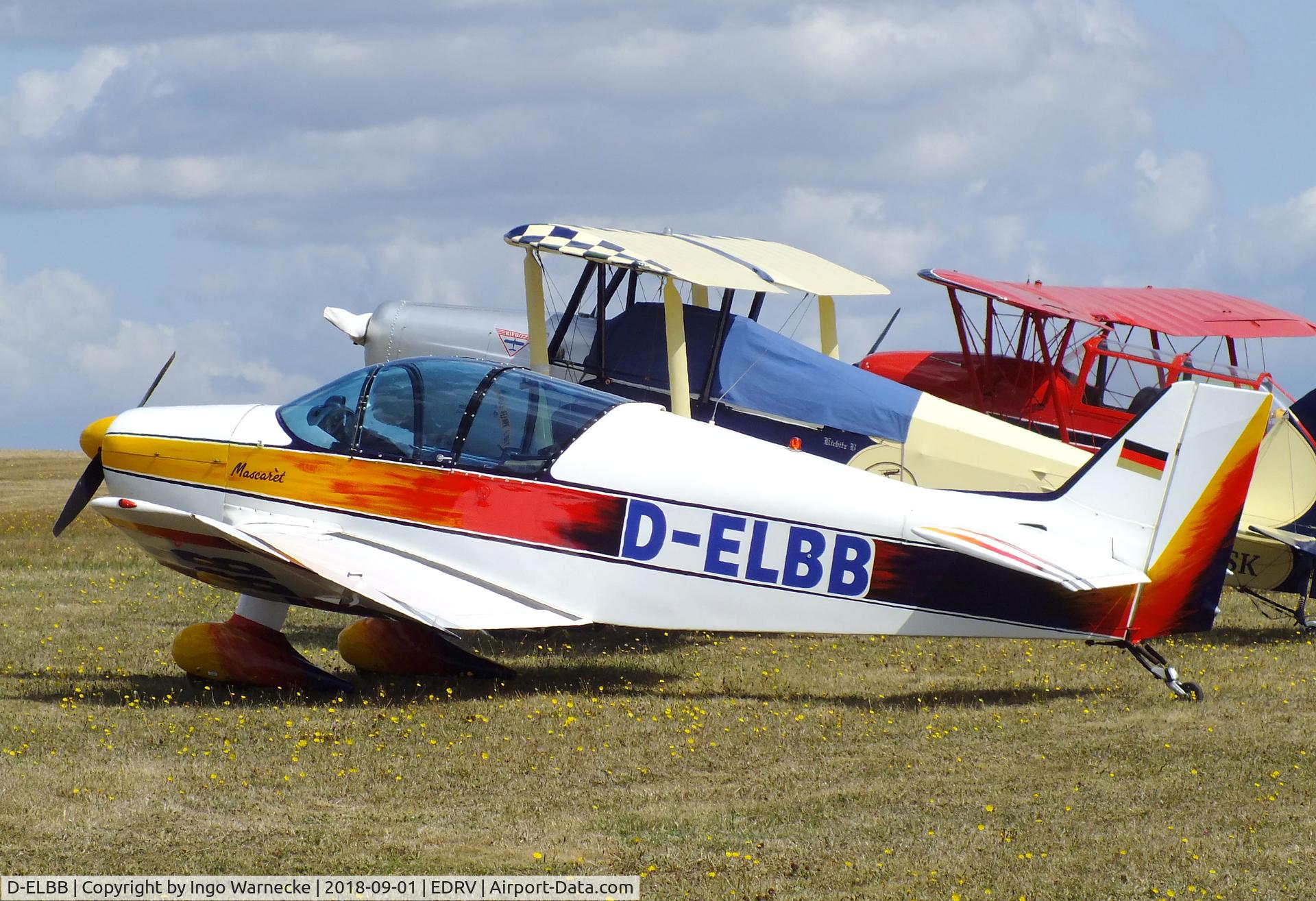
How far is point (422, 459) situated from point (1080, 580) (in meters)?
3.78

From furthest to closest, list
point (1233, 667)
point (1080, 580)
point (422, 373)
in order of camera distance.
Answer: point (1233, 667)
point (422, 373)
point (1080, 580)

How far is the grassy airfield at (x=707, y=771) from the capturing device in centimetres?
505

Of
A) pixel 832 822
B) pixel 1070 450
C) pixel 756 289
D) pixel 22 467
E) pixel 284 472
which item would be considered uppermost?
pixel 756 289

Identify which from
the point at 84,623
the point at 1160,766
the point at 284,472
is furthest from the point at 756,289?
the point at 84,623

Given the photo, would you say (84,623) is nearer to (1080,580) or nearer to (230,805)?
(230,805)

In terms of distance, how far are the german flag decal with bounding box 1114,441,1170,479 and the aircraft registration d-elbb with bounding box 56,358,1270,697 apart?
10 mm

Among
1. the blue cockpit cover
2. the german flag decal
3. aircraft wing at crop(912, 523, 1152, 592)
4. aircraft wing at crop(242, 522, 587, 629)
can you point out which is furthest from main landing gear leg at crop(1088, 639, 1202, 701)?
aircraft wing at crop(242, 522, 587, 629)

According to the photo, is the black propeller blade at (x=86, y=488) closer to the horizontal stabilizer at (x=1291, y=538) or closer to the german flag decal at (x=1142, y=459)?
the german flag decal at (x=1142, y=459)

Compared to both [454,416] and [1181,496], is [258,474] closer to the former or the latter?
[454,416]

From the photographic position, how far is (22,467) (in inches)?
1282

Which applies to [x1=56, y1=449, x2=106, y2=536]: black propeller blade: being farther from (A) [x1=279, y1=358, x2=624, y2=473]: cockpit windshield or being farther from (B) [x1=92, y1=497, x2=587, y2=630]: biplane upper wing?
(A) [x1=279, y1=358, x2=624, y2=473]: cockpit windshield

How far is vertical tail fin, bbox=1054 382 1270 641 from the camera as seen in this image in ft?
24.2

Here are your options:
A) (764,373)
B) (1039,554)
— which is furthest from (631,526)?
(764,373)

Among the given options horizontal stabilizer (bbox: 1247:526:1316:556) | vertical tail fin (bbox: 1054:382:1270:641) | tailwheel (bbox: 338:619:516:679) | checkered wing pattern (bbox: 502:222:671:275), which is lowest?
tailwheel (bbox: 338:619:516:679)
